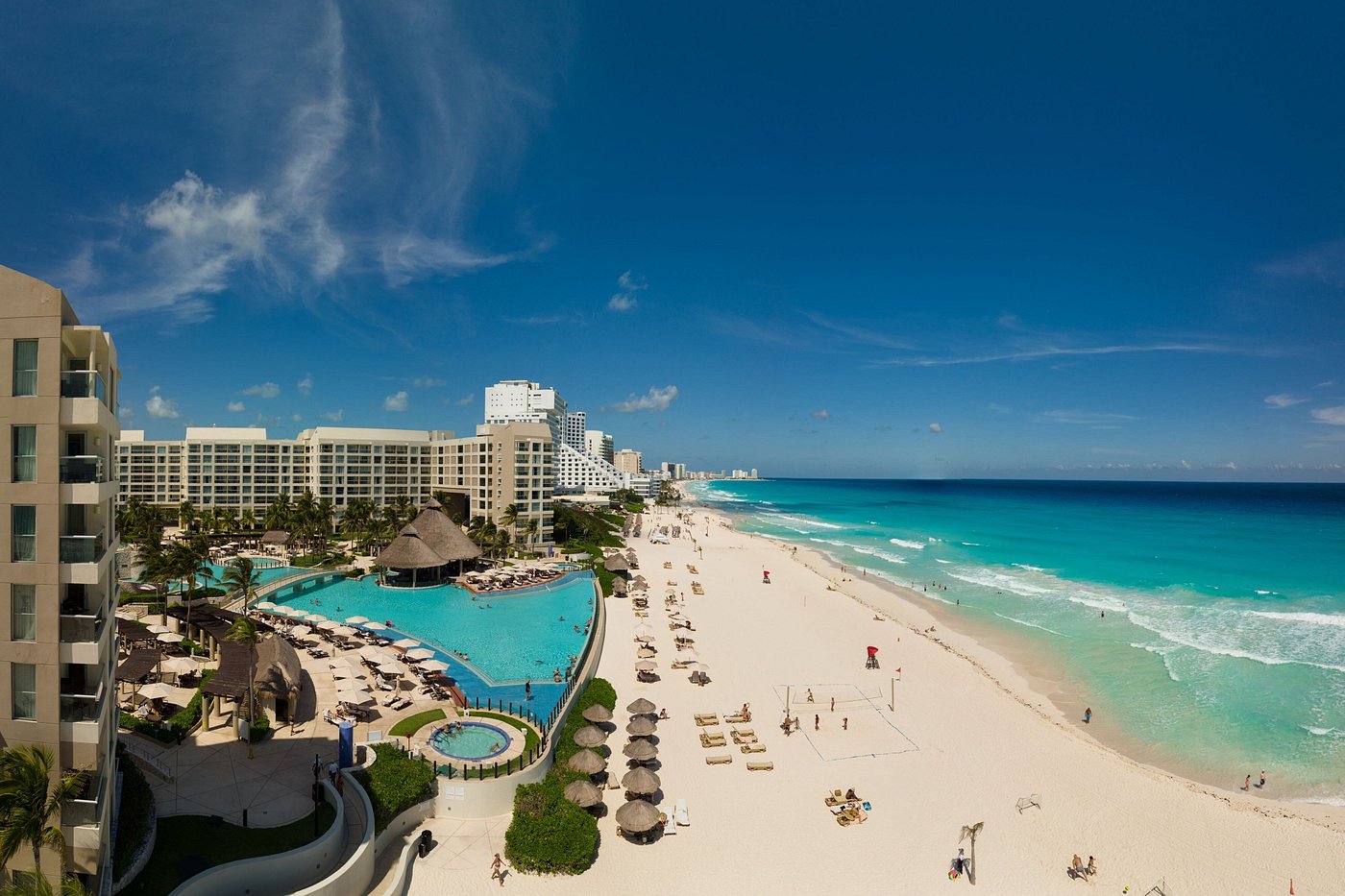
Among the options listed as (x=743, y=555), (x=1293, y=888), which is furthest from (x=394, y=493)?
(x=1293, y=888)

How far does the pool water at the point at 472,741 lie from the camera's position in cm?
2400

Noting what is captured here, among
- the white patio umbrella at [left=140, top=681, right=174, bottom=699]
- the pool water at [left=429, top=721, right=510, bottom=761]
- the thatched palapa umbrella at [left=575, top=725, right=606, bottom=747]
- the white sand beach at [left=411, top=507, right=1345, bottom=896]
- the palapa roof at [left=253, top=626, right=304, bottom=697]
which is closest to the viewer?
the white sand beach at [left=411, top=507, right=1345, bottom=896]

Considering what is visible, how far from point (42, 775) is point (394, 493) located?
86.5m

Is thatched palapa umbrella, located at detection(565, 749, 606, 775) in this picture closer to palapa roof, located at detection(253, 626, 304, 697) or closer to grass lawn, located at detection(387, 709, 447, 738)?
grass lawn, located at detection(387, 709, 447, 738)

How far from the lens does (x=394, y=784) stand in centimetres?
1995

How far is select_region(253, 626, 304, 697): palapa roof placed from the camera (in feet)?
82.5

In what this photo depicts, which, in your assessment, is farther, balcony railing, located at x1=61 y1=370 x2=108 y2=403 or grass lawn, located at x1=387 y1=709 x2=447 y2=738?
grass lawn, located at x1=387 y1=709 x2=447 y2=738

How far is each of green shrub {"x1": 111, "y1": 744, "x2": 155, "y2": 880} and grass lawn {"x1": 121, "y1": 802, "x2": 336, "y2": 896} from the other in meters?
0.54

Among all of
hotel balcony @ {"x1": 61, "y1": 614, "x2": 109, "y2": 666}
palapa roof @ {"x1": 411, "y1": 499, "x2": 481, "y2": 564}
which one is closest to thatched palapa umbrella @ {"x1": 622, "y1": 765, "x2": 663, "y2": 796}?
hotel balcony @ {"x1": 61, "y1": 614, "x2": 109, "y2": 666}

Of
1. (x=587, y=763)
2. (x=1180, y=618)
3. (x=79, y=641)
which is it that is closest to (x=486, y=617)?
(x=587, y=763)

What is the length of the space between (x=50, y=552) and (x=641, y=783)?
57.3 feet

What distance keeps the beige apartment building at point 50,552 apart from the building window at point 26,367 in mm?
18

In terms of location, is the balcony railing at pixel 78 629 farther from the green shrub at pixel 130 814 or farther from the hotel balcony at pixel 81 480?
the green shrub at pixel 130 814

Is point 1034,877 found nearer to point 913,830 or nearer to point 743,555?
point 913,830
